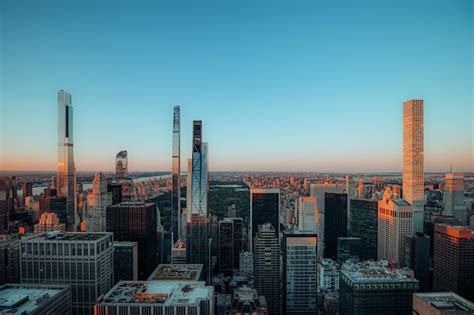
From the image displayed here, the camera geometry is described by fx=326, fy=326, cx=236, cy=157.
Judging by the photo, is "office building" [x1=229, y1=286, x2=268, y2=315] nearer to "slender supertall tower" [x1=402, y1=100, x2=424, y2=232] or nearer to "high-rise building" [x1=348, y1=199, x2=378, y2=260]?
"high-rise building" [x1=348, y1=199, x2=378, y2=260]

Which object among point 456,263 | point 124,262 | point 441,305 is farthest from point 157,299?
point 456,263

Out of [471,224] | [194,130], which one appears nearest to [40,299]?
[194,130]

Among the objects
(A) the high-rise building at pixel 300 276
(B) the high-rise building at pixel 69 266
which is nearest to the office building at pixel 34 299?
(B) the high-rise building at pixel 69 266

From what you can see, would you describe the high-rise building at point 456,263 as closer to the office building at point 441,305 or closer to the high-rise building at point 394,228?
the high-rise building at point 394,228

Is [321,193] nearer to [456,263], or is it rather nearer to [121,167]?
[456,263]

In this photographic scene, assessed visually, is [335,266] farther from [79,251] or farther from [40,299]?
[40,299]
